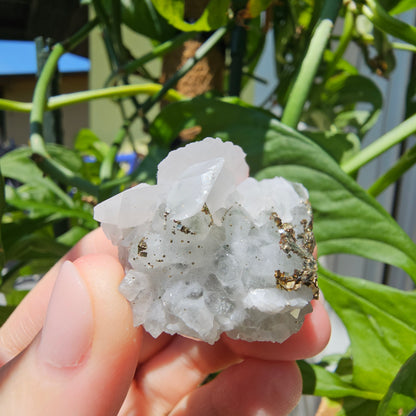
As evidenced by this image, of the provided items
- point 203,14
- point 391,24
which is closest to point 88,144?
point 203,14

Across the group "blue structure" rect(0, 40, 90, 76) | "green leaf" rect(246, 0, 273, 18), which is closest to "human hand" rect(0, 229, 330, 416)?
"green leaf" rect(246, 0, 273, 18)

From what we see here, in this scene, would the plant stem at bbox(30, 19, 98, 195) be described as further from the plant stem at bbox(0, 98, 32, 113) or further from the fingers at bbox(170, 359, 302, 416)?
the fingers at bbox(170, 359, 302, 416)

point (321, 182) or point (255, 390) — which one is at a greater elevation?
point (321, 182)

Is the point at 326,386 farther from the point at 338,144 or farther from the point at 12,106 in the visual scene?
the point at 12,106

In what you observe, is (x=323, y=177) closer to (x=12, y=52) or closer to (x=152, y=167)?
(x=152, y=167)

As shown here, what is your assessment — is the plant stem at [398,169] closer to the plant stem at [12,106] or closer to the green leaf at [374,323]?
the green leaf at [374,323]
